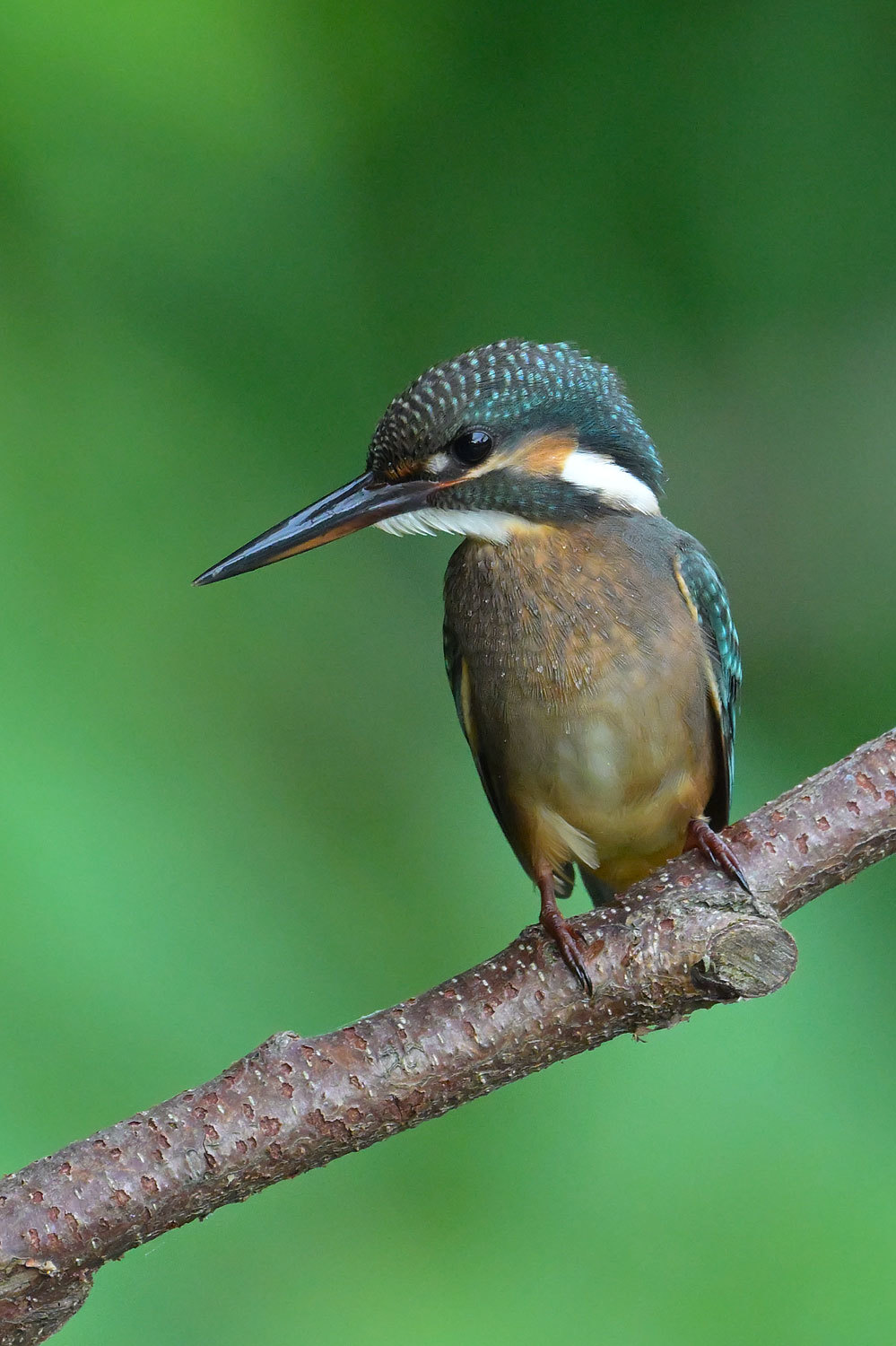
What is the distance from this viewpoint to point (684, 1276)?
189 centimetres

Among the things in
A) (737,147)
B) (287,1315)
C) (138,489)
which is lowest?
(287,1315)

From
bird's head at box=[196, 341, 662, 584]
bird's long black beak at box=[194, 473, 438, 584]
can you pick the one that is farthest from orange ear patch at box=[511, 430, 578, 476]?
bird's long black beak at box=[194, 473, 438, 584]

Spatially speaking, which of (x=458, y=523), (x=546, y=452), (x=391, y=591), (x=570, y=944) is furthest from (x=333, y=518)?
(x=391, y=591)

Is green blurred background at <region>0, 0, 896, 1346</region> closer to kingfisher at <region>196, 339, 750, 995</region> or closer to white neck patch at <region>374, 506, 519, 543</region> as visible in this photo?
kingfisher at <region>196, 339, 750, 995</region>

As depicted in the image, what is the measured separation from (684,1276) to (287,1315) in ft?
1.88

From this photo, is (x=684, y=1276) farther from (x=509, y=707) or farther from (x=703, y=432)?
(x=703, y=432)

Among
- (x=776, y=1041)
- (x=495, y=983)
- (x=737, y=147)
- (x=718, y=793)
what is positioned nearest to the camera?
(x=495, y=983)

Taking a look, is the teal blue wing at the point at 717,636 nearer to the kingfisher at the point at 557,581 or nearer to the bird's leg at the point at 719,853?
the kingfisher at the point at 557,581

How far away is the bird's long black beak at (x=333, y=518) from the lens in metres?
1.31

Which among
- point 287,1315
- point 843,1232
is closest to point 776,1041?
point 843,1232

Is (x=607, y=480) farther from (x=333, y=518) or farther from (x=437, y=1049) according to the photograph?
(x=437, y=1049)

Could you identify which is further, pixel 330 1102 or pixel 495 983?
pixel 495 983

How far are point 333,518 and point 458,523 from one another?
0.46 feet

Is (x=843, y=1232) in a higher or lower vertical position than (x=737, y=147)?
lower
